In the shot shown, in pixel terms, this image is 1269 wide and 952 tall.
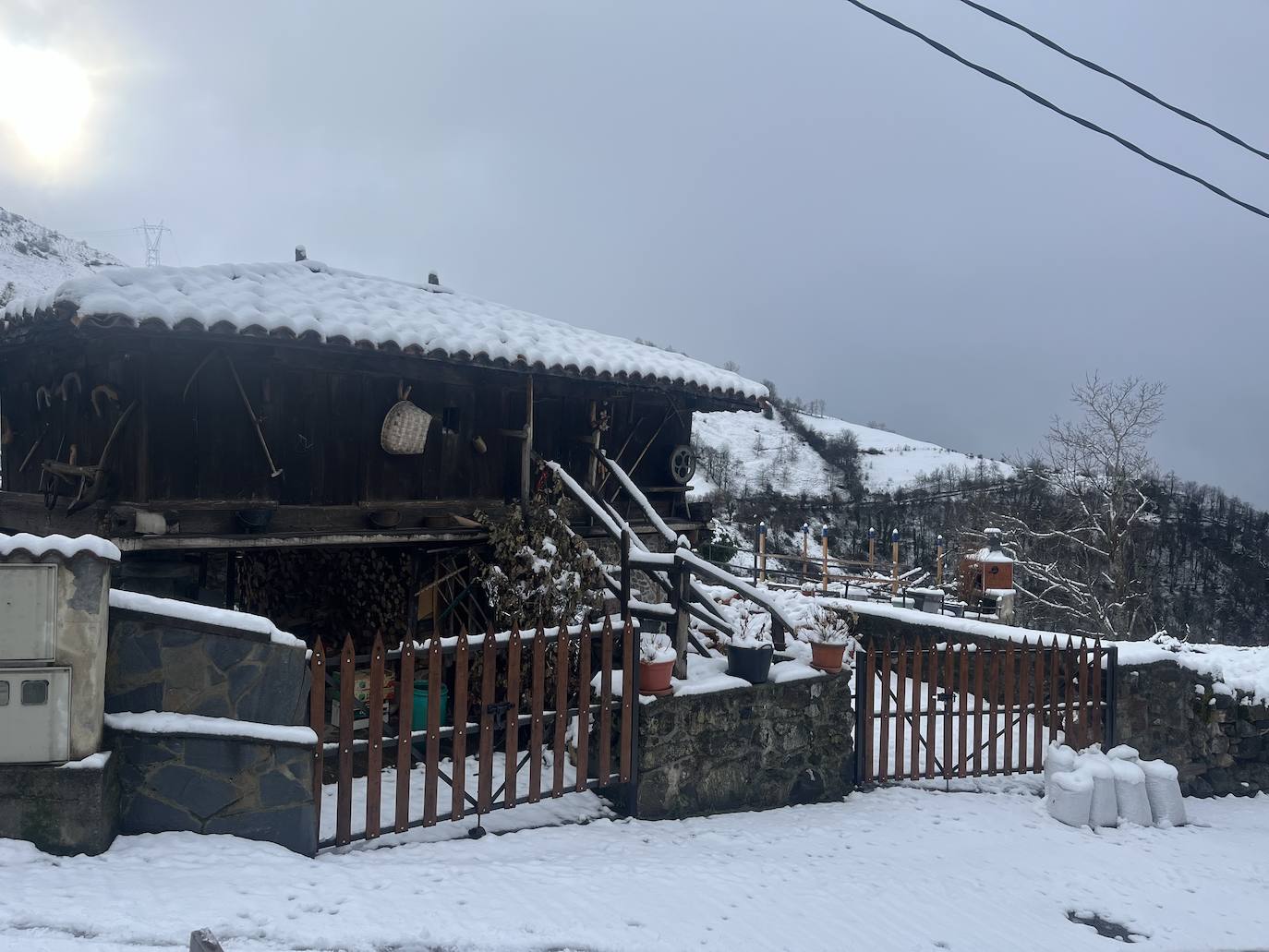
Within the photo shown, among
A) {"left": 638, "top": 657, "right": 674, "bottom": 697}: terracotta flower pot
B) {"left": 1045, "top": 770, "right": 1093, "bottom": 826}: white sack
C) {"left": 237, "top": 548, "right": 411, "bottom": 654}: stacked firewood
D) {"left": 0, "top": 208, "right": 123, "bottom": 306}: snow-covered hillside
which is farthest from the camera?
{"left": 0, "top": 208, "right": 123, "bottom": 306}: snow-covered hillside

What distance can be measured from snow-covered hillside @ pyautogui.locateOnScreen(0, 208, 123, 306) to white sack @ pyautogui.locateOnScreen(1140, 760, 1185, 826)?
148 ft

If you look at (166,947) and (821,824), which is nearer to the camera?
(166,947)

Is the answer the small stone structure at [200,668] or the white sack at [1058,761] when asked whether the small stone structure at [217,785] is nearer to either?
the small stone structure at [200,668]

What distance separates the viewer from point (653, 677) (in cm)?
643

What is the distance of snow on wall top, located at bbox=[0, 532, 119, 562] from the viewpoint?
3803mm

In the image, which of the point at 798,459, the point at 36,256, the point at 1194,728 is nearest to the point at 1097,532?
the point at 1194,728

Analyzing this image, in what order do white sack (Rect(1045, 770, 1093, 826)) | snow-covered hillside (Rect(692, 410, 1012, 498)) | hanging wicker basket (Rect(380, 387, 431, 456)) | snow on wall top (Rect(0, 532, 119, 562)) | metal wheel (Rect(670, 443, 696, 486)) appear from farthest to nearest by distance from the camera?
snow-covered hillside (Rect(692, 410, 1012, 498)) < metal wheel (Rect(670, 443, 696, 486)) < hanging wicker basket (Rect(380, 387, 431, 456)) < white sack (Rect(1045, 770, 1093, 826)) < snow on wall top (Rect(0, 532, 119, 562))

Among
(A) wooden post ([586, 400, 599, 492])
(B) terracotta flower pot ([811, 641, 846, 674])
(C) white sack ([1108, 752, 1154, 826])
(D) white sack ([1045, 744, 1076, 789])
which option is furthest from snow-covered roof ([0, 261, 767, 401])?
(C) white sack ([1108, 752, 1154, 826])

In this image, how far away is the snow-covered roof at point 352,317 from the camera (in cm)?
622

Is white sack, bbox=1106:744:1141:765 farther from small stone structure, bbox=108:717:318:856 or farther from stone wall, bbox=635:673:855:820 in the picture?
small stone structure, bbox=108:717:318:856

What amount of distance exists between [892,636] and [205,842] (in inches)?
378

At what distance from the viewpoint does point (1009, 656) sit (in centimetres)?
801

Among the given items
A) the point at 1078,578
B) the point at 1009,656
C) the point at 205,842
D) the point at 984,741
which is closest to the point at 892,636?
the point at 984,741

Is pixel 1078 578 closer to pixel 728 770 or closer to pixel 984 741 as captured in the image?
pixel 984 741
